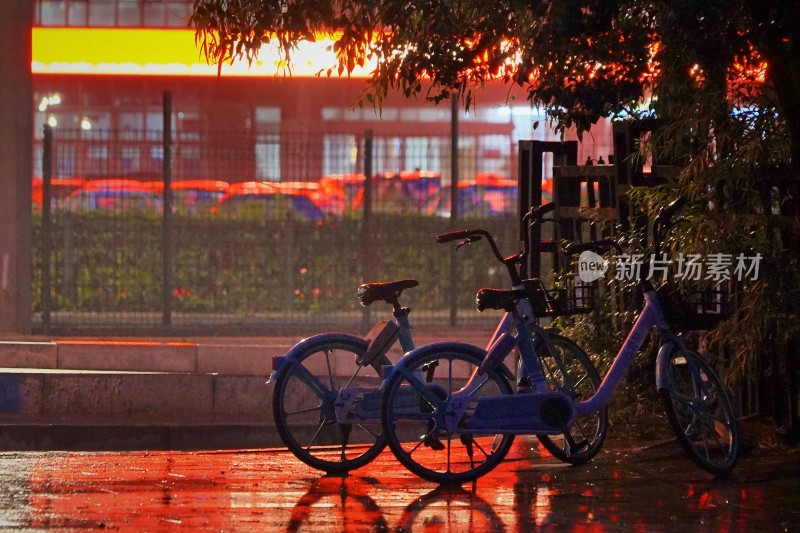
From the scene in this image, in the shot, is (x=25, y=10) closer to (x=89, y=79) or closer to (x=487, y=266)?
(x=487, y=266)

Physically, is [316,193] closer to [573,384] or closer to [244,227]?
[244,227]

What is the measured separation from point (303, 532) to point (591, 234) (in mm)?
4072

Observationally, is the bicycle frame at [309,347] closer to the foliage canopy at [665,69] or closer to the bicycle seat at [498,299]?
the bicycle seat at [498,299]

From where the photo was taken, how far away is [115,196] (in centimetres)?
1375

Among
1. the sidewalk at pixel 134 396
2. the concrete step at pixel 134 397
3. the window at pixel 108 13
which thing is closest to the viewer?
the sidewalk at pixel 134 396

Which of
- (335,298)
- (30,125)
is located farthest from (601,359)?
(30,125)

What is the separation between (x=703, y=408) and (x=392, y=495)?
1.68 meters

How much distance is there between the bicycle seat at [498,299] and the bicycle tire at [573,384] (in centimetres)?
41

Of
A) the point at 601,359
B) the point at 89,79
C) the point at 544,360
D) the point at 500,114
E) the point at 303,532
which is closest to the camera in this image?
the point at 303,532

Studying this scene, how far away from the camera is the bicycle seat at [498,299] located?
6711mm

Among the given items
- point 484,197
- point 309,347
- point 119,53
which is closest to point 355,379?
point 309,347

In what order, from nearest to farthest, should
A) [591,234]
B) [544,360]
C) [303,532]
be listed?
1. [303,532]
2. [544,360]
3. [591,234]

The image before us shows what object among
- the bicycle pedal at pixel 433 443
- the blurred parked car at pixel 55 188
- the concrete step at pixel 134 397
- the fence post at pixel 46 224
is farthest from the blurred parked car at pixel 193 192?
the bicycle pedal at pixel 433 443

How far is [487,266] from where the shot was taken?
14484 millimetres
